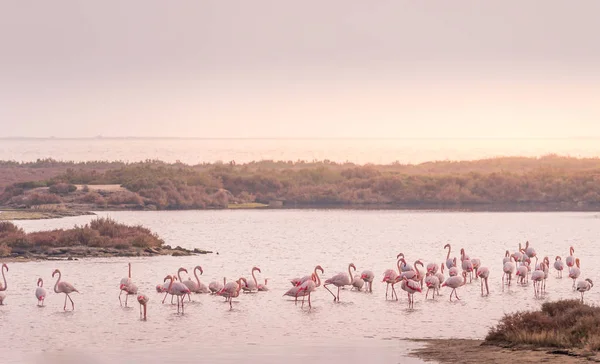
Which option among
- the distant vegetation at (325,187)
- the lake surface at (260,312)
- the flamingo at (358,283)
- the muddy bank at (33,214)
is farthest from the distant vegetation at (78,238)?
the distant vegetation at (325,187)

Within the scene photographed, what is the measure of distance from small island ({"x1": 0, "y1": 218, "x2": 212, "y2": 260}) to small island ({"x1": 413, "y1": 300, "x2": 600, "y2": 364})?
62.2ft

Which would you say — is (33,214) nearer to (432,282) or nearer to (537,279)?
(432,282)

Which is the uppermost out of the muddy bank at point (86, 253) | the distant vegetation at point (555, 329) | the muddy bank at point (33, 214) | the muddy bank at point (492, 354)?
the muddy bank at point (33, 214)

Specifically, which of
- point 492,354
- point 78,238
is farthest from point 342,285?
point 78,238

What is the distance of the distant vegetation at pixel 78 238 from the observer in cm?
3369

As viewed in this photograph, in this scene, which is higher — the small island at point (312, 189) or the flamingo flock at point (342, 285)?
the small island at point (312, 189)

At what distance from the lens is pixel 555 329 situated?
1672cm

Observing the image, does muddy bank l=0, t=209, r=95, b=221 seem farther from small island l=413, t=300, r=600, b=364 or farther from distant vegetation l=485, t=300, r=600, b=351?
distant vegetation l=485, t=300, r=600, b=351

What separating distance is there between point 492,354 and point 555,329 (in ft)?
4.84

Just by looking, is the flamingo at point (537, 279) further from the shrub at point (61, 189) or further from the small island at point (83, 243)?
the shrub at point (61, 189)

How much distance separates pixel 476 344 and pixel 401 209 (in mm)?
61668

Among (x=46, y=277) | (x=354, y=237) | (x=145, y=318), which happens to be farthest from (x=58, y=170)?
(x=145, y=318)

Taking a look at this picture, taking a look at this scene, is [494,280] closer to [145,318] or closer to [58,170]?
[145,318]

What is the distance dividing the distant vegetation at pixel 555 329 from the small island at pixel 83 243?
63.8 feet
